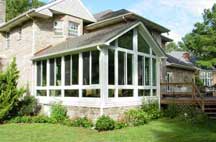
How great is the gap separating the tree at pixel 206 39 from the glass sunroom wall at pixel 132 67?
10.3m

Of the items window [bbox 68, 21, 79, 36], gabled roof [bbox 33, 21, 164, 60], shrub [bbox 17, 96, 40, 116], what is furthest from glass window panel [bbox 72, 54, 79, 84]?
window [bbox 68, 21, 79, 36]

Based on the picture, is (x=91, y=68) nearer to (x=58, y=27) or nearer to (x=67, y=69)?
(x=67, y=69)

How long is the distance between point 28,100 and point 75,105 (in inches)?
175

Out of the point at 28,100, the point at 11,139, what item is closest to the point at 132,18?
the point at 28,100

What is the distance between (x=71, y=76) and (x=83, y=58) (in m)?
1.34

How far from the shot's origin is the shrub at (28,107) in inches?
673

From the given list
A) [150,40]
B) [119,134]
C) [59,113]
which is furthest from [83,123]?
[150,40]

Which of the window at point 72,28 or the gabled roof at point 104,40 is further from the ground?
the window at point 72,28

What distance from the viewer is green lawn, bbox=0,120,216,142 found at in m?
10.4

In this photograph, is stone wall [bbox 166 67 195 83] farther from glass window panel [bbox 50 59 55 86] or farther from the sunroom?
glass window panel [bbox 50 59 55 86]

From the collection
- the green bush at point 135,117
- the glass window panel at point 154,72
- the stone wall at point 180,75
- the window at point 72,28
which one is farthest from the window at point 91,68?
the stone wall at point 180,75

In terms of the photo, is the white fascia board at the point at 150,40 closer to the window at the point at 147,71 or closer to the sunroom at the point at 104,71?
the sunroom at the point at 104,71

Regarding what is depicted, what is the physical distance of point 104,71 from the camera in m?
13.3

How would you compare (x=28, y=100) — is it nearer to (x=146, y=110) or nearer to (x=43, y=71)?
(x=43, y=71)
